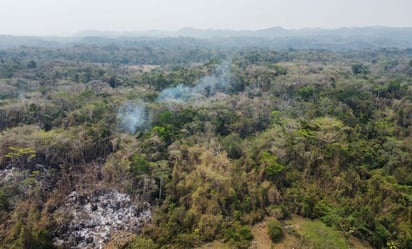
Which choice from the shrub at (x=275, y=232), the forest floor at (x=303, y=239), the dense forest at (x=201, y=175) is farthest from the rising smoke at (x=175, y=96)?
the shrub at (x=275, y=232)

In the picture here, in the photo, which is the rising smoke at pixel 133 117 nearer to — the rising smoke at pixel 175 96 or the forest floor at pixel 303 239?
the rising smoke at pixel 175 96

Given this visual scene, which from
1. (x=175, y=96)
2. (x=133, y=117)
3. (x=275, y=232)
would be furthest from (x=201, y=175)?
(x=175, y=96)

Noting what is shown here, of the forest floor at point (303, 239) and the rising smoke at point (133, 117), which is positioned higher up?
the rising smoke at point (133, 117)

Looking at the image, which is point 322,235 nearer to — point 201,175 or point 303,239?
point 303,239

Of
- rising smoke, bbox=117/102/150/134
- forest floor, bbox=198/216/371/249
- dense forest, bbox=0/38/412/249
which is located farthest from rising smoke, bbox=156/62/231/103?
forest floor, bbox=198/216/371/249

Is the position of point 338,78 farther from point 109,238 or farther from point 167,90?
point 109,238

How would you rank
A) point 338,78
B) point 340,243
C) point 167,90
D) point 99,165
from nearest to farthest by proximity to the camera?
point 340,243
point 99,165
point 167,90
point 338,78

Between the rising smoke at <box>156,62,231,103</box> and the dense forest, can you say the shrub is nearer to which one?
the dense forest

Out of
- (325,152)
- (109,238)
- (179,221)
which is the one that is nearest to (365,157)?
(325,152)

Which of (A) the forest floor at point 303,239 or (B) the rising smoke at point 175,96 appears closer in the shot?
(A) the forest floor at point 303,239
